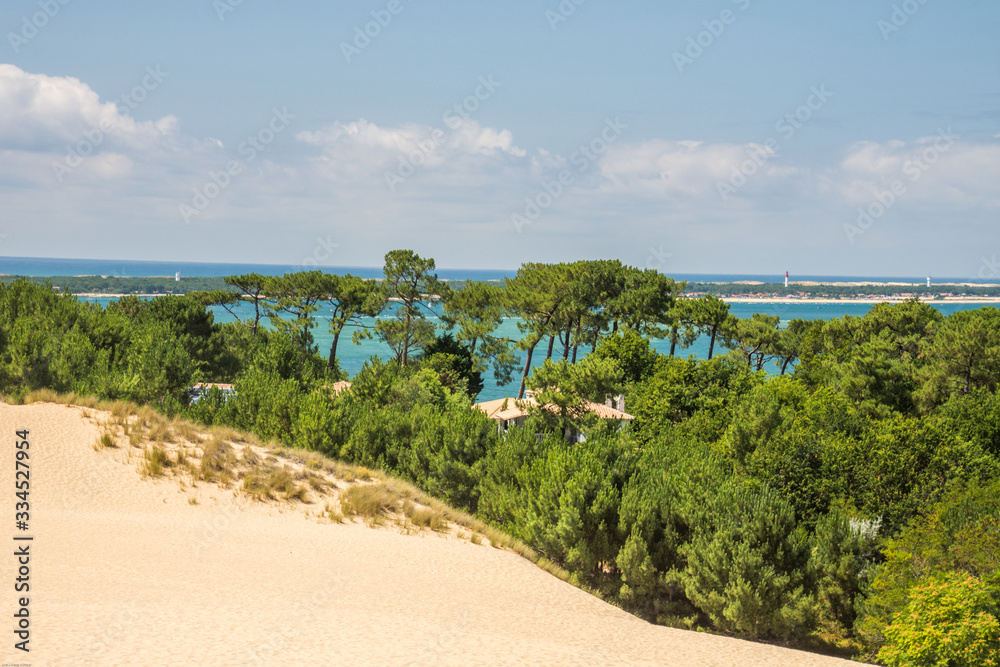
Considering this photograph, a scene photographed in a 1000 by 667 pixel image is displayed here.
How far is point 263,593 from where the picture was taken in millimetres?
10484

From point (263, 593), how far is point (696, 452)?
1733 cm

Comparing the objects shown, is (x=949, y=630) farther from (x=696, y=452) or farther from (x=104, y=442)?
(x=104, y=442)

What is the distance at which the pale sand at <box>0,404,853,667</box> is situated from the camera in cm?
816

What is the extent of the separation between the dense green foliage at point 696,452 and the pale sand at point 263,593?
148 inches

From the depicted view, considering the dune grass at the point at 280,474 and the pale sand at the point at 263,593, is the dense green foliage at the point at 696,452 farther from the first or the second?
the pale sand at the point at 263,593

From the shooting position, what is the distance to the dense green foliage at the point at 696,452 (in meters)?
16.8

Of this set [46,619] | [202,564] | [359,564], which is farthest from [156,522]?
[46,619]

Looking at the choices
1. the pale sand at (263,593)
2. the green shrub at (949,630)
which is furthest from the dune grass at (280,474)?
the green shrub at (949,630)

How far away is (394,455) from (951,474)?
18257 mm

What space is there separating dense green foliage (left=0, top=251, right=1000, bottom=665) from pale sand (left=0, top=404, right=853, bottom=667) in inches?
148

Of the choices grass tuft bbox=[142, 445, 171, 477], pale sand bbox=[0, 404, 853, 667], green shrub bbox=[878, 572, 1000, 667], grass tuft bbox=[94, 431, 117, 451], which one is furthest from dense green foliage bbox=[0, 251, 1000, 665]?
grass tuft bbox=[142, 445, 171, 477]

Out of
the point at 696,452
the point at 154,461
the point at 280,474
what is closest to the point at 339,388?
the point at 280,474

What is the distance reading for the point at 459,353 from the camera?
47656 millimetres

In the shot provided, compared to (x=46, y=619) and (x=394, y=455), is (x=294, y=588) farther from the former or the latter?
(x=394, y=455)
